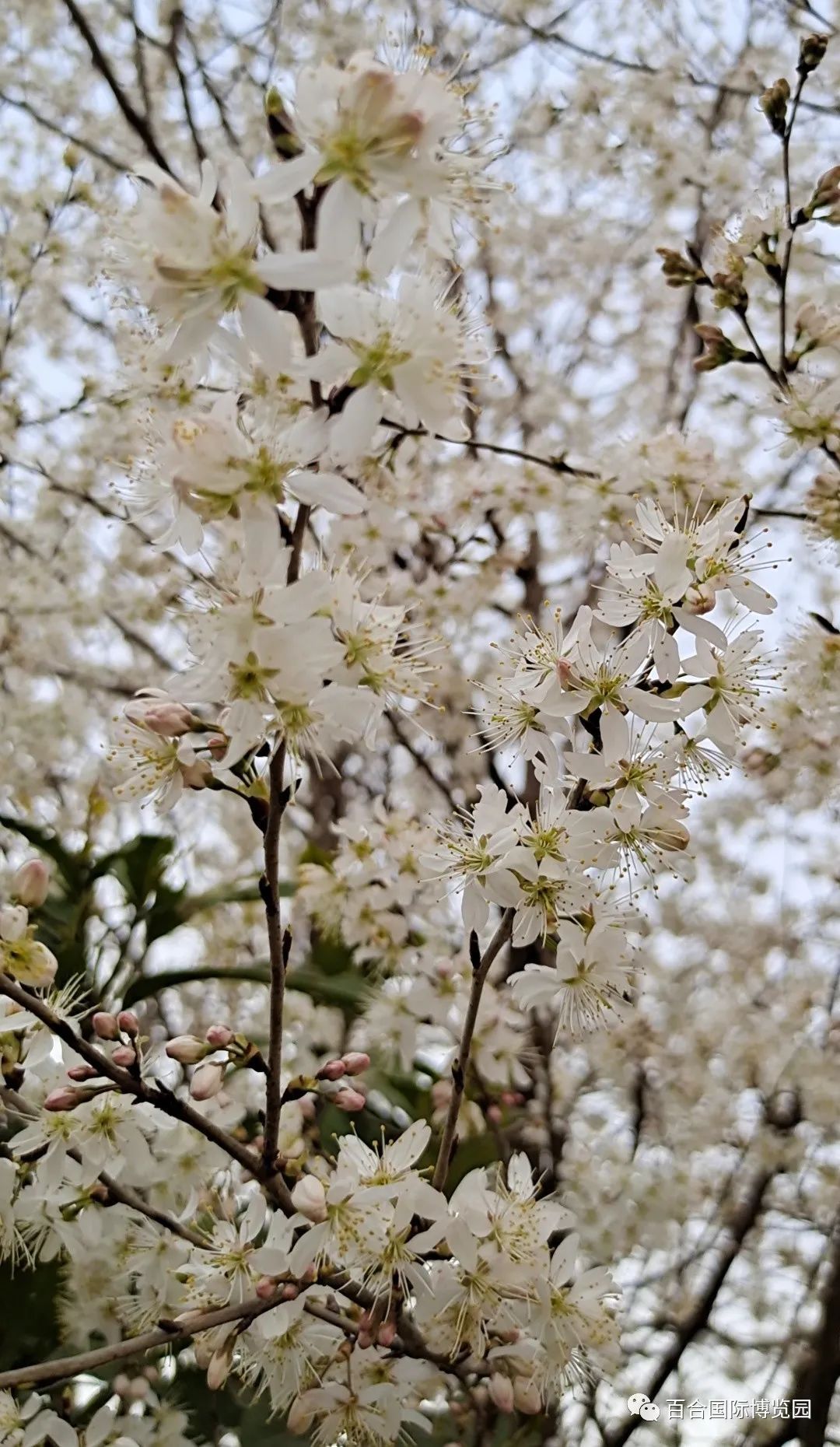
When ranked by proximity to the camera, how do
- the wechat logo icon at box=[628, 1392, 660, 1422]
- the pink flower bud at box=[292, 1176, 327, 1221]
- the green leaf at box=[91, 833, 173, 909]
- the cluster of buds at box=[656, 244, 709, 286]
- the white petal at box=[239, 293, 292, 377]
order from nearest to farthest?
the white petal at box=[239, 293, 292, 377]
the pink flower bud at box=[292, 1176, 327, 1221]
the wechat logo icon at box=[628, 1392, 660, 1422]
the cluster of buds at box=[656, 244, 709, 286]
the green leaf at box=[91, 833, 173, 909]

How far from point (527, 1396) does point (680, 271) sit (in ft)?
4.85

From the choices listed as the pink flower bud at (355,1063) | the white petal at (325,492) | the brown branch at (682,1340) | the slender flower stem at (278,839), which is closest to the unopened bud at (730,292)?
the slender flower stem at (278,839)

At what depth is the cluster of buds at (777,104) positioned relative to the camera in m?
1.63

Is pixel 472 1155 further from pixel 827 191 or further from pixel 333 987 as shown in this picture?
pixel 827 191

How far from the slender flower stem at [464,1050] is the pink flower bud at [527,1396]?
217 millimetres

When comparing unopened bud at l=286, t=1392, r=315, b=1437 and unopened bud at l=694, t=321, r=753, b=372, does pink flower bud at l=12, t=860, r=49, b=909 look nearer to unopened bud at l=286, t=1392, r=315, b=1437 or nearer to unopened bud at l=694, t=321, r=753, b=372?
unopened bud at l=286, t=1392, r=315, b=1437

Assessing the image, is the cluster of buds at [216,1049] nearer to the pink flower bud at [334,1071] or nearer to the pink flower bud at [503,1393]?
the pink flower bud at [334,1071]

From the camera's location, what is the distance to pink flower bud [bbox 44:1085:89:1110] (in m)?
1.00

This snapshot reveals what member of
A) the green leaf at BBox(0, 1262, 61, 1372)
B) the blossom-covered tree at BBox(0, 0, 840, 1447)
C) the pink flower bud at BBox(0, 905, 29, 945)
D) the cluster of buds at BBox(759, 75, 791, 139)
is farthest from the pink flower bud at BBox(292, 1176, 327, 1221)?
the cluster of buds at BBox(759, 75, 791, 139)

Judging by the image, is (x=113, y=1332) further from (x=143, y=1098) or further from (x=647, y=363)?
(x=647, y=363)

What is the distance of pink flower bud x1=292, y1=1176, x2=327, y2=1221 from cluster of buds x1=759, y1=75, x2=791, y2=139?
1500mm

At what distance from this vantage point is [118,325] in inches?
66.0

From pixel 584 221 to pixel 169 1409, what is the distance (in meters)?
3.86

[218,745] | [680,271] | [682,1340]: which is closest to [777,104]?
[680,271]
